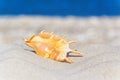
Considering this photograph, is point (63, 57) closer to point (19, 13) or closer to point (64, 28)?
point (64, 28)

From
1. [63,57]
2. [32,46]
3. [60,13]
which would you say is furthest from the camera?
[60,13]

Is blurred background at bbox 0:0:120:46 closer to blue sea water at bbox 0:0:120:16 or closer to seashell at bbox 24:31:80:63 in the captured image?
blue sea water at bbox 0:0:120:16

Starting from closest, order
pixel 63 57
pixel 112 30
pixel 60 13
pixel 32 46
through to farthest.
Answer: pixel 63 57, pixel 32 46, pixel 112 30, pixel 60 13

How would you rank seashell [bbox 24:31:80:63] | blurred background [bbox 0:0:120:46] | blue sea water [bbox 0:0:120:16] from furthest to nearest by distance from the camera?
blue sea water [bbox 0:0:120:16], blurred background [bbox 0:0:120:46], seashell [bbox 24:31:80:63]

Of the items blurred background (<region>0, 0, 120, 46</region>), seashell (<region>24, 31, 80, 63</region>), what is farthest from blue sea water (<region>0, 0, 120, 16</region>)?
seashell (<region>24, 31, 80, 63</region>)

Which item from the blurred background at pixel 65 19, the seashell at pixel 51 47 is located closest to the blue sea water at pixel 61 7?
the blurred background at pixel 65 19

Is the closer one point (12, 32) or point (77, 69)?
point (77, 69)

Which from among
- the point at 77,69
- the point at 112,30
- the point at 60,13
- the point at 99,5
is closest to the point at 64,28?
the point at 112,30
